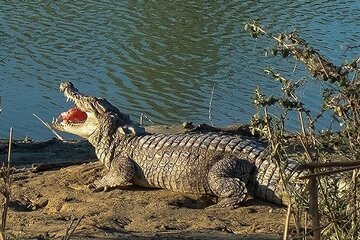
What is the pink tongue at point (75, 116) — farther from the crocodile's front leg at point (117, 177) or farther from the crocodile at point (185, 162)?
the crocodile's front leg at point (117, 177)

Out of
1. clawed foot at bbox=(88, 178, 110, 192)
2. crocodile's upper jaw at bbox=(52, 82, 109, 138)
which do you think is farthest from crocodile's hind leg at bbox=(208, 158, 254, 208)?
crocodile's upper jaw at bbox=(52, 82, 109, 138)

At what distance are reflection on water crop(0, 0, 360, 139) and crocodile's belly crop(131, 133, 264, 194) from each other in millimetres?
3306

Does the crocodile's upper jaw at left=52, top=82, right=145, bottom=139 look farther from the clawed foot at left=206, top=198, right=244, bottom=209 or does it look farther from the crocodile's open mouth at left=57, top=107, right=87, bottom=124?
the clawed foot at left=206, top=198, right=244, bottom=209

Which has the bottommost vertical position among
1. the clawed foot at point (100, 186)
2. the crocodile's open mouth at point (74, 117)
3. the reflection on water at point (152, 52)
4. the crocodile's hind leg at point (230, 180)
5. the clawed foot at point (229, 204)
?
the reflection on water at point (152, 52)

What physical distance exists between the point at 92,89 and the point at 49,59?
1838mm

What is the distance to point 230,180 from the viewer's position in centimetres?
620

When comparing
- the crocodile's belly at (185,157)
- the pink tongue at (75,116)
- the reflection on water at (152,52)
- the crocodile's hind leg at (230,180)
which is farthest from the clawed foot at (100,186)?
the reflection on water at (152,52)

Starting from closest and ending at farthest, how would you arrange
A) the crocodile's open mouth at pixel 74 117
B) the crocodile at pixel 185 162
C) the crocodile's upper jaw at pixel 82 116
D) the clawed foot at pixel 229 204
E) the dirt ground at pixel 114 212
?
the dirt ground at pixel 114 212 → the clawed foot at pixel 229 204 → the crocodile at pixel 185 162 → the crocodile's upper jaw at pixel 82 116 → the crocodile's open mouth at pixel 74 117

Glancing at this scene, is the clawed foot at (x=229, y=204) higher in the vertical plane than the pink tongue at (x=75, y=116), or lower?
higher

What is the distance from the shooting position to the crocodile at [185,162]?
6223 mm

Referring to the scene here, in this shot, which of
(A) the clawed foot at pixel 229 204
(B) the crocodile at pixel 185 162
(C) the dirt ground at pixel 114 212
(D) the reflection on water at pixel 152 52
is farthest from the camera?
(D) the reflection on water at pixel 152 52

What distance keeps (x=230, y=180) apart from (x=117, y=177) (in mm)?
1021

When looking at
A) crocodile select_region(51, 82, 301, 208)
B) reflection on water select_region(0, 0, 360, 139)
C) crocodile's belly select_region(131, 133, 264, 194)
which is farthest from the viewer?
reflection on water select_region(0, 0, 360, 139)

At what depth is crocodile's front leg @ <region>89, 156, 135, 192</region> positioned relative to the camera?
657 centimetres
